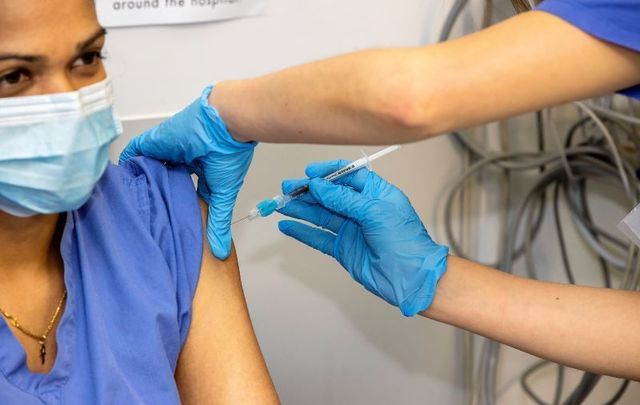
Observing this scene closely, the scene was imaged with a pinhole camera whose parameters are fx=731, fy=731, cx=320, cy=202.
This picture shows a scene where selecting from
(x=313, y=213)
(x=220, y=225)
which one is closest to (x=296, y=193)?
(x=313, y=213)

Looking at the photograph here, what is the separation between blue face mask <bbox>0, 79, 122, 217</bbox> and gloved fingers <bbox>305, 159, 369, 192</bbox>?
0.39 metres

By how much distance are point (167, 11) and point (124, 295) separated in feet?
2.03

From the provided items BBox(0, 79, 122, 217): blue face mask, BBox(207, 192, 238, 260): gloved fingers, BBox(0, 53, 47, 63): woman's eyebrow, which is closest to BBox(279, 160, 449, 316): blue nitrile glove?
BBox(207, 192, 238, 260): gloved fingers

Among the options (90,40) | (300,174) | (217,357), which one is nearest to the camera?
(90,40)

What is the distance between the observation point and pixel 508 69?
0.90 m

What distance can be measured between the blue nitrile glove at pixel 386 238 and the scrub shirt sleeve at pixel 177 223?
189 mm

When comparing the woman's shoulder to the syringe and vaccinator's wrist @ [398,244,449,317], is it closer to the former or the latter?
the syringe

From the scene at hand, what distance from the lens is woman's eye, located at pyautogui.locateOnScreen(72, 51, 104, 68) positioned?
3.35 ft

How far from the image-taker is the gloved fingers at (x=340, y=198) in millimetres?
1246

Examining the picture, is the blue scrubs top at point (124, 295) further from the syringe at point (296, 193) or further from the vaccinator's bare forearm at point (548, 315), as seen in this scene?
the vaccinator's bare forearm at point (548, 315)

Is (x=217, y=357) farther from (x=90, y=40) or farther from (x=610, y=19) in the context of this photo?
(x=610, y=19)

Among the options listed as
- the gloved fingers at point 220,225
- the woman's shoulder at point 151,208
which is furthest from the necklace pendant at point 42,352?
the gloved fingers at point 220,225

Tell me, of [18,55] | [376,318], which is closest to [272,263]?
[376,318]

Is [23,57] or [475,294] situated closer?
[23,57]
